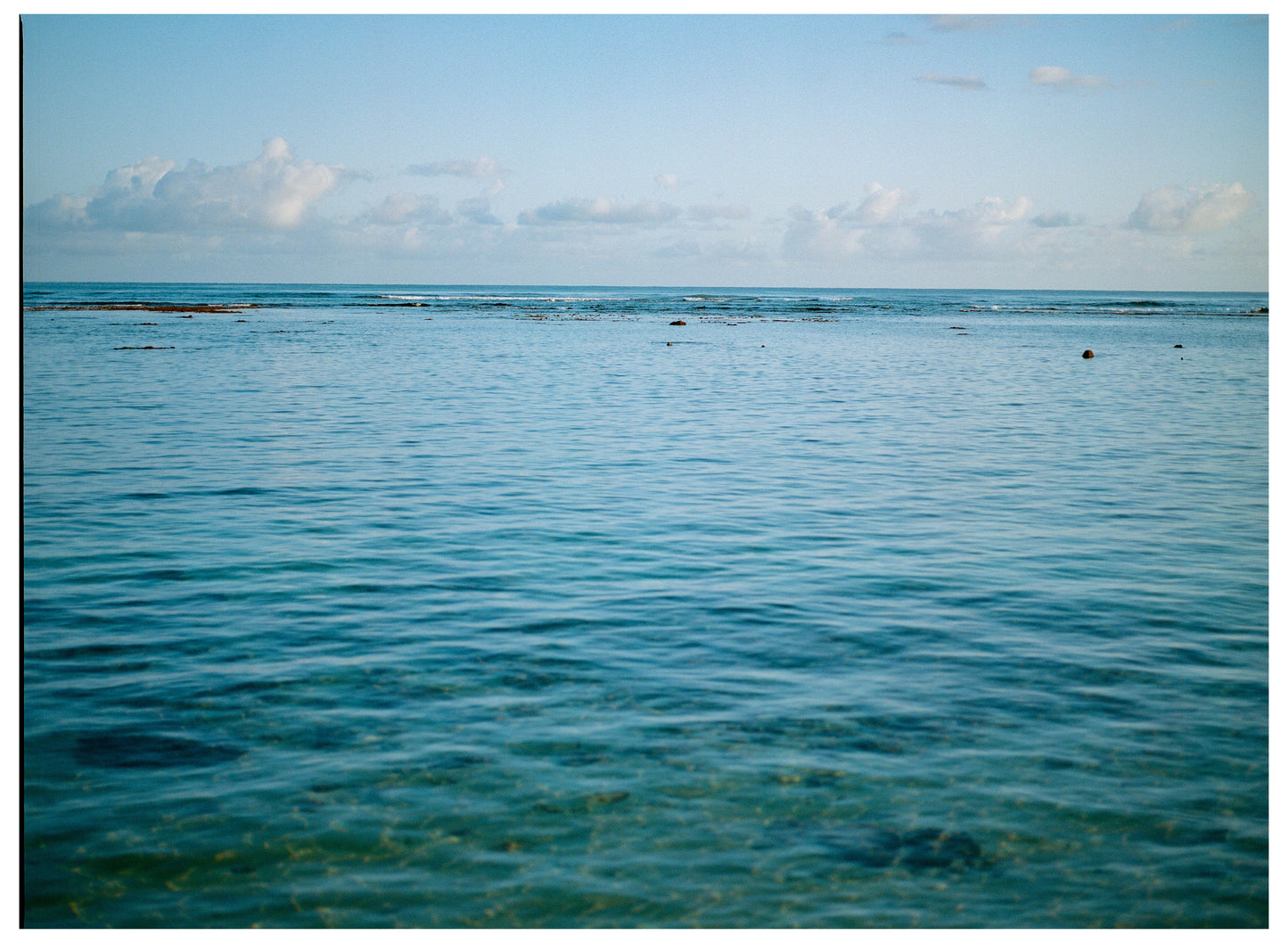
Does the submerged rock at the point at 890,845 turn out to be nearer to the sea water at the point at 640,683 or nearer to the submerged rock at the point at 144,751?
the sea water at the point at 640,683

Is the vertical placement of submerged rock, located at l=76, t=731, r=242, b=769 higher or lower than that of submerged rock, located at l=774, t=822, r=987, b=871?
higher

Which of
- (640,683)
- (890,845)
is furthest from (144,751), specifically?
(890,845)

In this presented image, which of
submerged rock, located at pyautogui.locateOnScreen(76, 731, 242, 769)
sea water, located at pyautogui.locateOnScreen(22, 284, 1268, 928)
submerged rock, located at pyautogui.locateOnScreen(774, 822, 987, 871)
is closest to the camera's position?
sea water, located at pyautogui.locateOnScreen(22, 284, 1268, 928)

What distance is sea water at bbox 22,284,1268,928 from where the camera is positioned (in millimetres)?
7488

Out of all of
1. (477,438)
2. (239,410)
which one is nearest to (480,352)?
(239,410)

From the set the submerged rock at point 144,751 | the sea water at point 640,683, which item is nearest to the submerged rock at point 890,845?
the sea water at point 640,683

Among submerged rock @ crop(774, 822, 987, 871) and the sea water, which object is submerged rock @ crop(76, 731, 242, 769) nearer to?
the sea water

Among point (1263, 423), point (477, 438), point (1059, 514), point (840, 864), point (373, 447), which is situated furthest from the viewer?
point (1263, 423)

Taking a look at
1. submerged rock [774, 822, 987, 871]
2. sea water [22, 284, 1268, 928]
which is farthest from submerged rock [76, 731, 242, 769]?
submerged rock [774, 822, 987, 871]

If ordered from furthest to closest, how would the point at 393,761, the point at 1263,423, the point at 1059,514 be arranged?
the point at 1263,423, the point at 1059,514, the point at 393,761

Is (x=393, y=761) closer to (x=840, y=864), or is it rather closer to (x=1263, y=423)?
(x=840, y=864)

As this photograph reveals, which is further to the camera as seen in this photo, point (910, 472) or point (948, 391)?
point (948, 391)

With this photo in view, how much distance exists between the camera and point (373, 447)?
2378 centimetres

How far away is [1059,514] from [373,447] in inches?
583
